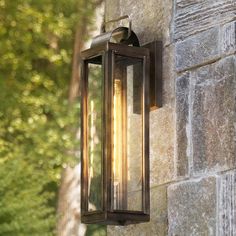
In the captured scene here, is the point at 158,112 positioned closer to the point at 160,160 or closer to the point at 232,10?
the point at 160,160

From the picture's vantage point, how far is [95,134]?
11.5 feet

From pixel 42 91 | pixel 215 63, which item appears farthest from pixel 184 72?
pixel 42 91

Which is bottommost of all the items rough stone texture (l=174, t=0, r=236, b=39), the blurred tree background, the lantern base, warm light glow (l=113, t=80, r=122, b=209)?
the lantern base

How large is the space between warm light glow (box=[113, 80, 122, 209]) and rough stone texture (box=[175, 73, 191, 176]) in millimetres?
171

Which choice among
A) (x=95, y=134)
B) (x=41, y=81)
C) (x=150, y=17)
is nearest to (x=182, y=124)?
(x=95, y=134)

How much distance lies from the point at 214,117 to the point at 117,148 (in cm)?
32

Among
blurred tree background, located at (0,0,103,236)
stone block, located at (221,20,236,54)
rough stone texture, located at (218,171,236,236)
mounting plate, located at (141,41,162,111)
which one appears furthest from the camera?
blurred tree background, located at (0,0,103,236)

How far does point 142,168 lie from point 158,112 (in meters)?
0.21

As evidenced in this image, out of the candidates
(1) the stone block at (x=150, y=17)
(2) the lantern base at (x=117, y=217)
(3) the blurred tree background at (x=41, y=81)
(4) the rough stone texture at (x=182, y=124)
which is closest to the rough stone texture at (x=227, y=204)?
(4) the rough stone texture at (x=182, y=124)

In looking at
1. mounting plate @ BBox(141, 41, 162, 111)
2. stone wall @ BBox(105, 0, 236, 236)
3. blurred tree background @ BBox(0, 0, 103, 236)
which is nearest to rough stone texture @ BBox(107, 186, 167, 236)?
stone wall @ BBox(105, 0, 236, 236)

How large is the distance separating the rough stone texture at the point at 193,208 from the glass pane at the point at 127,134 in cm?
11

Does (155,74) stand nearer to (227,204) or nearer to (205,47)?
(205,47)

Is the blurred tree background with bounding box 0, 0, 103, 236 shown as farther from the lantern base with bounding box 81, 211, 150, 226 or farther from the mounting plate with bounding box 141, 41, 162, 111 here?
the lantern base with bounding box 81, 211, 150, 226

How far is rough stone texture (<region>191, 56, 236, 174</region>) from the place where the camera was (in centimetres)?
326
